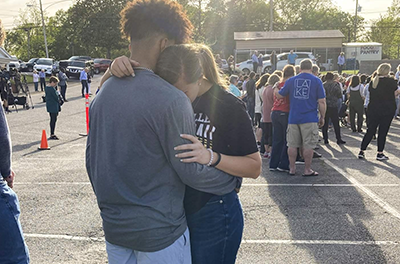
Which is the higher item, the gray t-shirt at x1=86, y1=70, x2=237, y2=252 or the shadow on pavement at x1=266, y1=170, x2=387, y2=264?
the gray t-shirt at x1=86, y1=70, x2=237, y2=252

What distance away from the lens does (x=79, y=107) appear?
1980 centimetres

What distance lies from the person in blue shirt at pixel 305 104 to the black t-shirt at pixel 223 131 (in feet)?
15.7

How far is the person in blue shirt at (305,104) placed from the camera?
6.57 meters

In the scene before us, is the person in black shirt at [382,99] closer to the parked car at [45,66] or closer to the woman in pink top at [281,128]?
the woman in pink top at [281,128]

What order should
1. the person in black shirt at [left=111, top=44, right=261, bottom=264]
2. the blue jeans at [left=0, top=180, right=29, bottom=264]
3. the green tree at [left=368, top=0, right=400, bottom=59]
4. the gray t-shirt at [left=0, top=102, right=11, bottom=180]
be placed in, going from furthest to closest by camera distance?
1. the green tree at [left=368, top=0, right=400, bottom=59]
2. the gray t-shirt at [left=0, top=102, right=11, bottom=180]
3. the blue jeans at [left=0, top=180, right=29, bottom=264]
4. the person in black shirt at [left=111, top=44, right=261, bottom=264]

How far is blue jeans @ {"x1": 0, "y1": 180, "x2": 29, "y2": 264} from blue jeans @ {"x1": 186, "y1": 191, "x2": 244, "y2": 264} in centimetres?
101

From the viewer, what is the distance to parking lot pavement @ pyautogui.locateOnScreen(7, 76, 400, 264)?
408 cm

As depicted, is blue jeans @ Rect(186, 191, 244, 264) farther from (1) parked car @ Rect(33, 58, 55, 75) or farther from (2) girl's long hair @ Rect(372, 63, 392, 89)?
(1) parked car @ Rect(33, 58, 55, 75)

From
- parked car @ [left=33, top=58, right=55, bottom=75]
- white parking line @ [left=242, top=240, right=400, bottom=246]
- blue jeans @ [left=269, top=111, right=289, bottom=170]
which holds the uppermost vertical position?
parked car @ [left=33, top=58, right=55, bottom=75]

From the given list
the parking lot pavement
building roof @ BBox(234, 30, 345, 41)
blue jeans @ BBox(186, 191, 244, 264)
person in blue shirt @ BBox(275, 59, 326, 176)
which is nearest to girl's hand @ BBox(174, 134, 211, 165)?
blue jeans @ BBox(186, 191, 244, 264)

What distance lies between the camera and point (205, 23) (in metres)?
61.5

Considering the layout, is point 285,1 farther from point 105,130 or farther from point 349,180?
point 105,130

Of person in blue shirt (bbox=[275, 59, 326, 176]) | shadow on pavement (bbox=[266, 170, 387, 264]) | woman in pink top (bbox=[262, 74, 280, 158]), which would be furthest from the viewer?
woman in pink top (bbox=[262, 74, 280, 158])

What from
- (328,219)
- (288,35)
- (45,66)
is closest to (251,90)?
(328,219)
